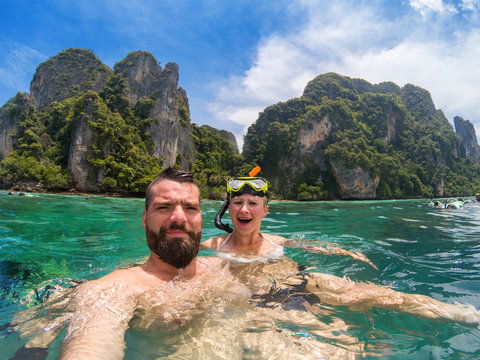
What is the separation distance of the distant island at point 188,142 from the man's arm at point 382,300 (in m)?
37.6

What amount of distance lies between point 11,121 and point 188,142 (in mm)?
31860

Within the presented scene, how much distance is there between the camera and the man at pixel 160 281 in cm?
145

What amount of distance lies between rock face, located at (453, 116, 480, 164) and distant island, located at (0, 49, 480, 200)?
80.6 ft

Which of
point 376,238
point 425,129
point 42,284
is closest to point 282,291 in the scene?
point 42,284

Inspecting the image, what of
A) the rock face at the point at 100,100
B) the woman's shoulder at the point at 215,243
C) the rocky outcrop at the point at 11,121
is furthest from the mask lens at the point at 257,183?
the rocky outcrop at the point at 11,121

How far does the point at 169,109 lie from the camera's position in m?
53.8

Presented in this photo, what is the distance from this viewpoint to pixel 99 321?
4.56 ft

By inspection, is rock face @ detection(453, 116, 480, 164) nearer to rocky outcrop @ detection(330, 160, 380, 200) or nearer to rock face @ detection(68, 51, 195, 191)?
rocky outcrop @ detection(330, 160, 380, 200)

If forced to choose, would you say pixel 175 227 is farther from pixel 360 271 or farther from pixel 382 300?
pixel 360 271

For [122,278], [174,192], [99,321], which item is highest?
[174,192]

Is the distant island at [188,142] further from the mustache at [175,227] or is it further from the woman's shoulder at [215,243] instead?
the mustache at [175,227]

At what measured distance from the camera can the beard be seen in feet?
5.97

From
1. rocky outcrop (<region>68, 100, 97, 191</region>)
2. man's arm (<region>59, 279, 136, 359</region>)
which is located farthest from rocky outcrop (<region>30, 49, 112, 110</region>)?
man's arm (<region>59, 279, 136, 359</region>)

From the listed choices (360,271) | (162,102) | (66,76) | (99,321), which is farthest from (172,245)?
(66,76)
